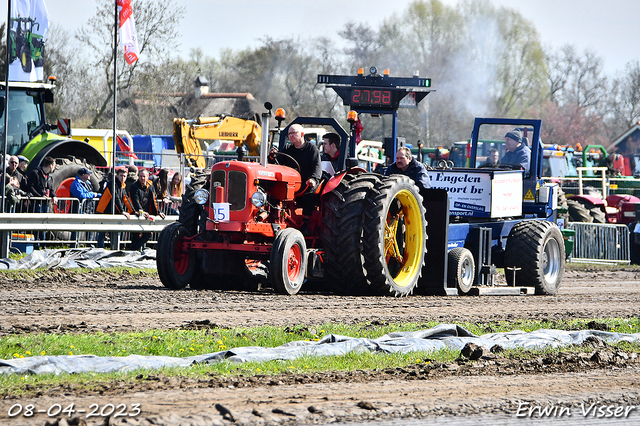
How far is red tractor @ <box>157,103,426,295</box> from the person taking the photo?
972cm

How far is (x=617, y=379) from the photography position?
220 inches

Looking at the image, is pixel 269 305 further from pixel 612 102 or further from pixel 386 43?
pixel 612 102

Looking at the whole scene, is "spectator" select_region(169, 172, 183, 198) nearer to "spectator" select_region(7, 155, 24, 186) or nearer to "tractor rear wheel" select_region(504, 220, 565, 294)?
"spectator" select_region(7, 155, 24, 186)

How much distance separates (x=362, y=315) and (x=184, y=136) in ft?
52.0

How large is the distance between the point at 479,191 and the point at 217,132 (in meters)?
12.6

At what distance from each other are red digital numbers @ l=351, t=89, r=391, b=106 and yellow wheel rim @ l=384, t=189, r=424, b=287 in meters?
2.07

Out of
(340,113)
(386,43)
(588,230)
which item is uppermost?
(386,43)

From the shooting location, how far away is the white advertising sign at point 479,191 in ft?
38.4

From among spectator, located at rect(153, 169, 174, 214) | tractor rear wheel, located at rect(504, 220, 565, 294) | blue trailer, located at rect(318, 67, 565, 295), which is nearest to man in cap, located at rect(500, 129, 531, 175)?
blue trailer, located at rect(318, 67, 565, 295)

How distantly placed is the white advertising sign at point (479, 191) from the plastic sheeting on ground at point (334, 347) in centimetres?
450

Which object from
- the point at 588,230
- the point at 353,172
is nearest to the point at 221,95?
the point at 588,230

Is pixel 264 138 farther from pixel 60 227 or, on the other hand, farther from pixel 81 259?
pixel 60 227

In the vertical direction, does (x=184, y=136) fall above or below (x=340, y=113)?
below

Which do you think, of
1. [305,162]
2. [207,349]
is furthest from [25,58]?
[207,349]
